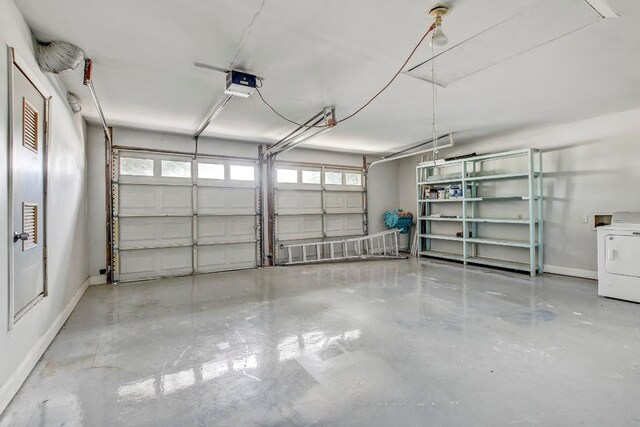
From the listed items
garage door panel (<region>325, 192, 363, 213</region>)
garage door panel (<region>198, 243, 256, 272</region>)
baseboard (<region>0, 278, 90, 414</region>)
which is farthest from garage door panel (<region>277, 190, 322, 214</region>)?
baseboard (<region>0, 278, 90, 414</region>)

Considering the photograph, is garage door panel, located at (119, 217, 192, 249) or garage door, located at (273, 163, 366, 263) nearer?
garage door panel, located at (119, 217, 192, 249)

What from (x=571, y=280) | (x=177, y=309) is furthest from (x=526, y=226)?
(x=177, y=309)

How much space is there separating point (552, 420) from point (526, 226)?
4.96 meters

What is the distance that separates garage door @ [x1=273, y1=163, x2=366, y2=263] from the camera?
22.1 ft

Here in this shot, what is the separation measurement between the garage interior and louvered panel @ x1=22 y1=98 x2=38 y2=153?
23 millimetres

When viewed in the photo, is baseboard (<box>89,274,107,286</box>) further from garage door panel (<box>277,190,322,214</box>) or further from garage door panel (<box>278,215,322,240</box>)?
garage door panel (<box>277,190,322,214</box>)

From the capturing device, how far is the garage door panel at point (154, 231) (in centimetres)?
523

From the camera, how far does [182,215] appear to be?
564 centimetres

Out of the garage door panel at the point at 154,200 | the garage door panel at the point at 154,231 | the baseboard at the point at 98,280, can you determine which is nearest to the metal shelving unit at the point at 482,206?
the garage door panel at the point at 154,200

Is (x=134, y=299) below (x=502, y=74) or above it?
below

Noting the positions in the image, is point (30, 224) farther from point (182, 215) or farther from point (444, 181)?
point (444, 181)

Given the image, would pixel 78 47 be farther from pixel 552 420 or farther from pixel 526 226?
pixel 526 226

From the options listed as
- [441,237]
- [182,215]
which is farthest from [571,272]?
[182,215]

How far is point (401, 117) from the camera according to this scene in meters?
4.81
